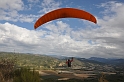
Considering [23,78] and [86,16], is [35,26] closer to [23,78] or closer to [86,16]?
[86,16]

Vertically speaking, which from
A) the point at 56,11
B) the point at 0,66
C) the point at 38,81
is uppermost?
the point at 56,11

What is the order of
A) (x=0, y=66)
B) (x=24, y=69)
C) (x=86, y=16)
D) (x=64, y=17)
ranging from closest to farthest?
1. (x=86, y=16)
2. (x=64, y=17)
3. (x=0, y=66)
4. (x=24, y=69)

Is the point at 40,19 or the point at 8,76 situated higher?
the point at 40,19

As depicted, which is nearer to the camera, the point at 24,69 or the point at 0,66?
the point at 0,66

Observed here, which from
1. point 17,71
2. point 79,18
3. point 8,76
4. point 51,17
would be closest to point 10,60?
point 8,76

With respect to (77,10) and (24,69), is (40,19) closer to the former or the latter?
(77,10)

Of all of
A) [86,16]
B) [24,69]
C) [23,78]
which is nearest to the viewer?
[86,16]

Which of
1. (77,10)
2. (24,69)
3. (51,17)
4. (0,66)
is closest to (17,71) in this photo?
(24,69)

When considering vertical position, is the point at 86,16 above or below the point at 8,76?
above

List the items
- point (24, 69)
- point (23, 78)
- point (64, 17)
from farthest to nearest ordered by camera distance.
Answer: point (24, 69) → point (23, 78) → point (64, 17)
